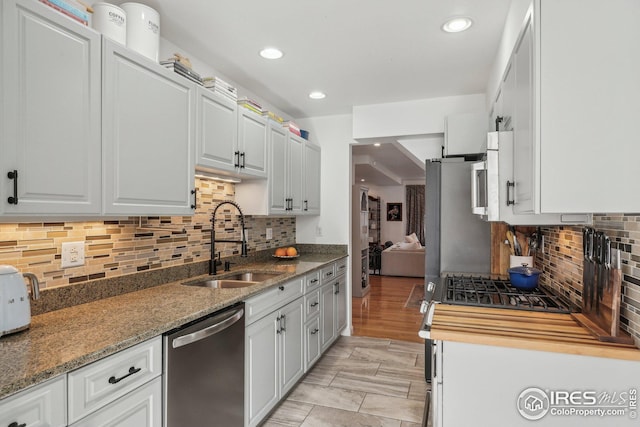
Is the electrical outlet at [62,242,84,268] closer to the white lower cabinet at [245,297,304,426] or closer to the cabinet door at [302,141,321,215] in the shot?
the white lower cabinet at [245,297,304,426]

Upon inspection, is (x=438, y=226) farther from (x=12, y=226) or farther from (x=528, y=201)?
(x=12, y=226)

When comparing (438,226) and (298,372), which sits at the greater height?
(438,226)

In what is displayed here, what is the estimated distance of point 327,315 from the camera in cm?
338

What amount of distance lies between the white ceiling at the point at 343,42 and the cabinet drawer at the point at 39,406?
1.83 metres

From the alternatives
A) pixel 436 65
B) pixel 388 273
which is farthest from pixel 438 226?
pixel 388 273

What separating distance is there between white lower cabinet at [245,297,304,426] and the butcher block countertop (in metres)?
1.06

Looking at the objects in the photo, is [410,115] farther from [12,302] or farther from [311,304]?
[12,302]

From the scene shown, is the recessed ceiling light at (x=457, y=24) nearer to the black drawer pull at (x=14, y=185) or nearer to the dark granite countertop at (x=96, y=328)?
the dark granite countertop at (x=96, y=328)

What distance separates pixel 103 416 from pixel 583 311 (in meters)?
1.95

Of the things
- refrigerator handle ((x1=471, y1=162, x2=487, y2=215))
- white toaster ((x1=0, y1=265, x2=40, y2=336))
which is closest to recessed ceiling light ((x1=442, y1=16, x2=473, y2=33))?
refrigerator handle ((x1=471, y1=162, x2=487, y2=215))

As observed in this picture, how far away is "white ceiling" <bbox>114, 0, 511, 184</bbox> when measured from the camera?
2.00 metres

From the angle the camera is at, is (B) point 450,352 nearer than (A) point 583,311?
Yes

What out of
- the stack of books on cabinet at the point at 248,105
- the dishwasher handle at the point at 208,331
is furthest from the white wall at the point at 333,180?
the dishwasher handle at the point at 208,331

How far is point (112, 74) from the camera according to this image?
1.59 meters
